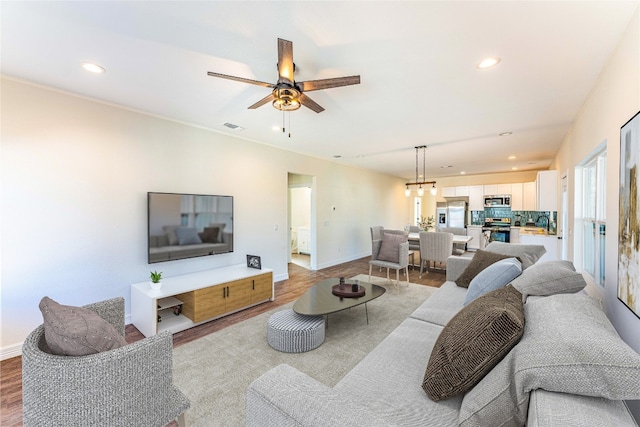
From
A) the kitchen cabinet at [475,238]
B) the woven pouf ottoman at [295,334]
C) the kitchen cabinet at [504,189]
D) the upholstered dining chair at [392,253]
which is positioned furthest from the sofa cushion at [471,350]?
the kitchen cabinet at [504,189]

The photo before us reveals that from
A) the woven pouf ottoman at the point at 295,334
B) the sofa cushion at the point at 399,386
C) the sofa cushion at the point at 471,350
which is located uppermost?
the sofa cushion at the point at 471,350

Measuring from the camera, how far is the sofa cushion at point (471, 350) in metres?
1.03

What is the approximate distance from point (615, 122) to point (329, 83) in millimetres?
2039

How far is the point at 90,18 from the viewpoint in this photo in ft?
5.40

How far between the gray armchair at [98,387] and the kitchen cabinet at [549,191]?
6105mm

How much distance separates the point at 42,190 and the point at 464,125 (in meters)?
4.99

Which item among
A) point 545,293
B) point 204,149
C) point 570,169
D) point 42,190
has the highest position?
point 204,149

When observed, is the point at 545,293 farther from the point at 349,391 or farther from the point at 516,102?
the point at 516,102

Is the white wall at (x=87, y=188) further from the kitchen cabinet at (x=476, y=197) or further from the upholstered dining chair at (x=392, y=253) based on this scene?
the kitchen cabinet at (x=476, y=197)

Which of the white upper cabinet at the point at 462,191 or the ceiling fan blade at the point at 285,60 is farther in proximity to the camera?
the white upper cabinet at the point at 462,191

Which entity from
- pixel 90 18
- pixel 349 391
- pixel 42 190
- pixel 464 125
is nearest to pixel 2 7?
pixel 90 18

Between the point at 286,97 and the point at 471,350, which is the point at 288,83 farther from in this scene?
the point at 471,350

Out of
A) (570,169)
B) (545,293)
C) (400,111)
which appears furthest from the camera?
(570,169)

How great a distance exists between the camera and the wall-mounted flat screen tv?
10.5 feet
